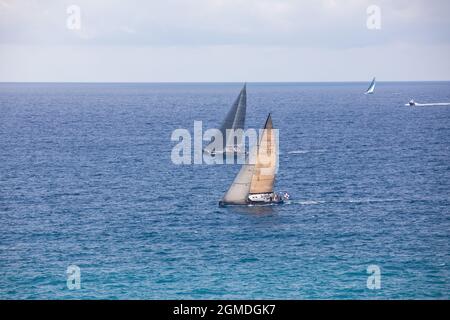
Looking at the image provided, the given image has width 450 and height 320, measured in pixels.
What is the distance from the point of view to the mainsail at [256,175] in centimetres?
10100

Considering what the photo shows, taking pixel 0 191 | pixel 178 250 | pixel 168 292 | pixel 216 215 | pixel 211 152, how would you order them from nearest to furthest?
pixel 168 292
pixel 178 250
pixel 216 215
pixel 0 191
pixel 211 152

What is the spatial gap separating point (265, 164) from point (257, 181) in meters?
2.68

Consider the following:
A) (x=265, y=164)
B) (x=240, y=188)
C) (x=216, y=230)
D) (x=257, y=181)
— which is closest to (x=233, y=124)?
(x=257, y=181)

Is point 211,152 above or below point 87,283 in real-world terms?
above

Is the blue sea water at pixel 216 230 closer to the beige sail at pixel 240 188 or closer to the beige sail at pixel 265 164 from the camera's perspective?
the beige sail at pixel 240 188

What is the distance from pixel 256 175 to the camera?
102312 mm

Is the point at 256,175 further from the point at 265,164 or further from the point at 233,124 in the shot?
the point at 233,124

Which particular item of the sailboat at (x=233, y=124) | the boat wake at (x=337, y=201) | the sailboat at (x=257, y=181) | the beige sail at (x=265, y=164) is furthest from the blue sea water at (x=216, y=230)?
the sailboat at (x=233, y=124)

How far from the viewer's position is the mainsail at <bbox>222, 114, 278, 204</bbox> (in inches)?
3976

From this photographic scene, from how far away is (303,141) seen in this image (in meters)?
177

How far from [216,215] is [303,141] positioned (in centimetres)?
8186

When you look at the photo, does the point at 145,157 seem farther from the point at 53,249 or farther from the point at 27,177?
the point at 53,249

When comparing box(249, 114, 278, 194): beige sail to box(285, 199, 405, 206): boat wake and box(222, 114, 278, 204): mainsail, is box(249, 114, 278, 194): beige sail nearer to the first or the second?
box(222, 114, 278, 204): mainsail
